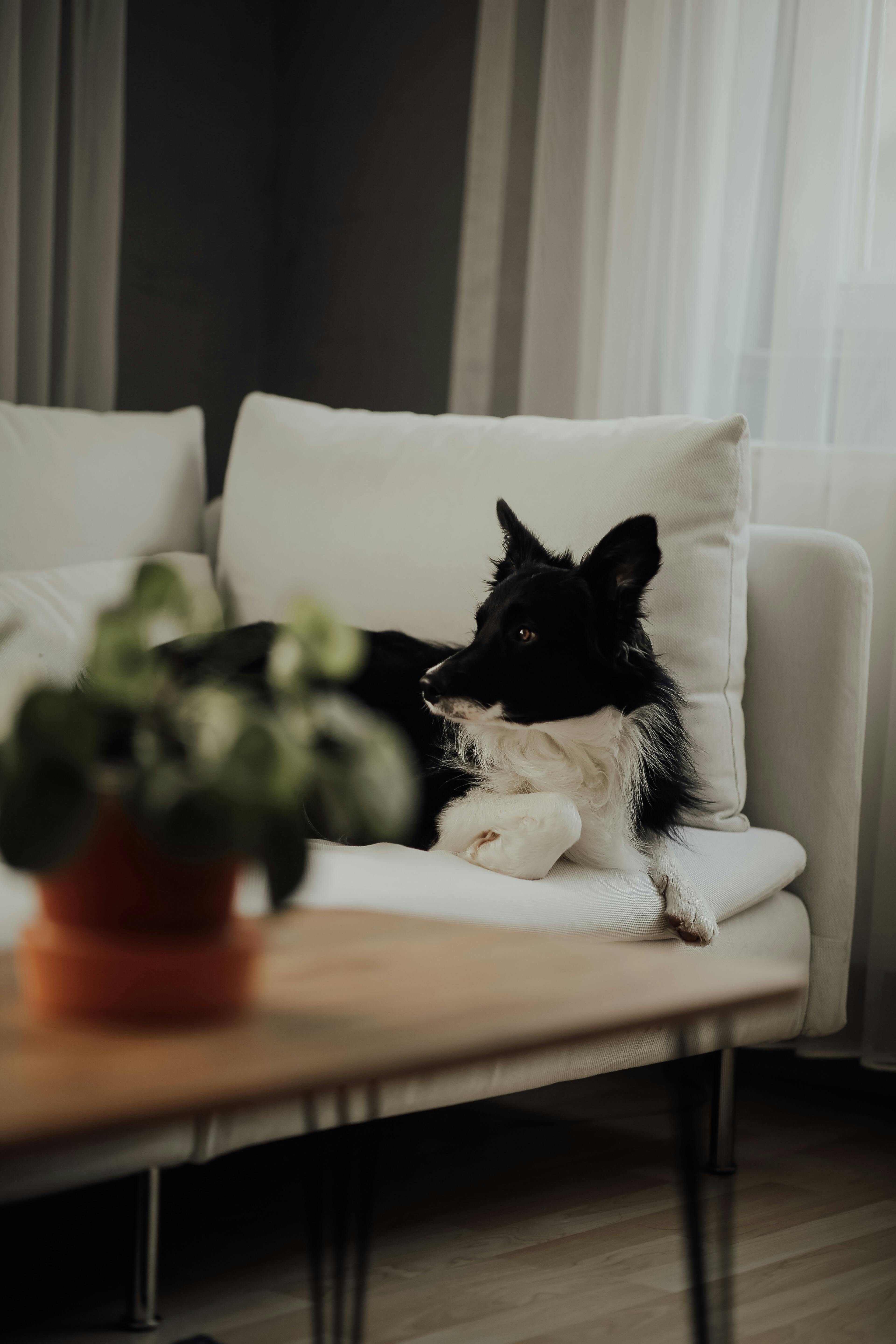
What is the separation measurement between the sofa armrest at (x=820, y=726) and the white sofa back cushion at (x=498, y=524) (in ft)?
0.23

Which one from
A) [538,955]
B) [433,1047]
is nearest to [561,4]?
[538,955]

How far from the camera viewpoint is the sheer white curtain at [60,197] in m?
2.84

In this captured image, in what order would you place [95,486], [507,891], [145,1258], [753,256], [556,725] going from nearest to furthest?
[145,1258] → [507,891] → [556,725] → [95,486] → [753,256]

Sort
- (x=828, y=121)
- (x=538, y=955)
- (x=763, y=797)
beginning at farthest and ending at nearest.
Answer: (x=828, y=121), (x=763, y=797), (x=538, y=955)

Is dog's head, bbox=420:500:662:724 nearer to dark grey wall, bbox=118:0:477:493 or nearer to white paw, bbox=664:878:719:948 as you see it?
white paw, bbox=664:878:719:948

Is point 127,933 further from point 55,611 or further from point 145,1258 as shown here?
point 55,611

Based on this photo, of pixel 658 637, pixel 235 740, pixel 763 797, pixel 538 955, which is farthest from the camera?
pixel 763 797

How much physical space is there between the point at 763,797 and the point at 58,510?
49.5 inches

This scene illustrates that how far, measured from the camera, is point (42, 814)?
709 mm

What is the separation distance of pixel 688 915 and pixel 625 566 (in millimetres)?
466

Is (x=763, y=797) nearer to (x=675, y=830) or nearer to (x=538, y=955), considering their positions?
(x=675, y=830)

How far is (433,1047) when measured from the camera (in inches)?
29.4

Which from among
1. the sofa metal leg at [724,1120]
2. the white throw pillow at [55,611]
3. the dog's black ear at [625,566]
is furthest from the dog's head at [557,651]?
the sofa metal leg at [724,1120]

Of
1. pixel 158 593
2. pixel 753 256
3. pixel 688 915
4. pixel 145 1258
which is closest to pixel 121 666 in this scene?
pixel 158 593
